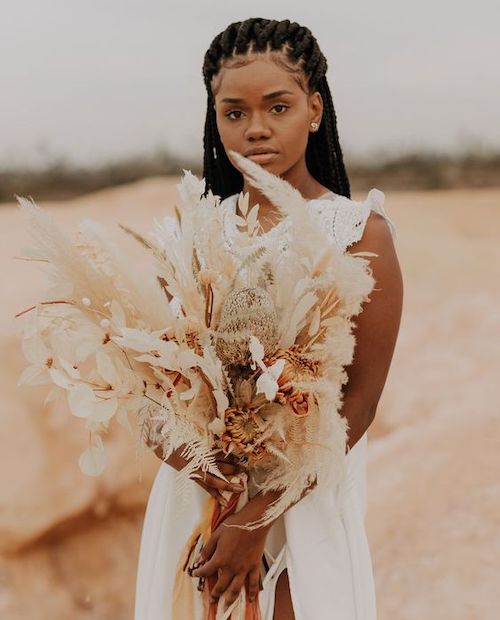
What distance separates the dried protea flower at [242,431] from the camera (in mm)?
1472

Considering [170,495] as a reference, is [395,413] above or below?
below

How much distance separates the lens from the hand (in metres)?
1.60

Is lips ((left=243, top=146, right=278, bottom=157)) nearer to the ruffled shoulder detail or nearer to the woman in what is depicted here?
the woman

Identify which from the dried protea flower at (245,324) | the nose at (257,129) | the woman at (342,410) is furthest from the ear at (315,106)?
the dried protea flower at (245,324)

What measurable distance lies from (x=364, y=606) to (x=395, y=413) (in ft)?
8.86

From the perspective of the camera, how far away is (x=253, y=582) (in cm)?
164

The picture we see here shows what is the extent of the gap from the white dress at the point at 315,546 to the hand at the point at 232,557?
0.29 ft

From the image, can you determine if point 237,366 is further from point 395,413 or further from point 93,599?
point 395,413

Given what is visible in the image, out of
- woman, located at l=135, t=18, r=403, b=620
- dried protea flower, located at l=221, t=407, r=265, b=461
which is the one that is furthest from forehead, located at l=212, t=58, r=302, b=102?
dried protea flower, located at l=221, t=407, r=265, b=461

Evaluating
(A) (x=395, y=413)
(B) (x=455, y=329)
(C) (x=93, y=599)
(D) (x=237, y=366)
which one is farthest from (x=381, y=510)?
(D) (x=237, y=366)

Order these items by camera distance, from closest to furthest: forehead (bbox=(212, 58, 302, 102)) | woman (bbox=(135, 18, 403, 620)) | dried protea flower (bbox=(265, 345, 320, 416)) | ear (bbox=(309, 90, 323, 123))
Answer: dried protea flower (bbox=(265, 345, 320, 416))
woman (bbox=(135, 18, 403, 620))
forehead (bbox=(212, 58, 302, 102))
ear (bbox=(309, 90, 323, 123))

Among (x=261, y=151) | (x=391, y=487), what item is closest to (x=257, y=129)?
(x=261, y=151)

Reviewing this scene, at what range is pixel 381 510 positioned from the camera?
3.52 metres

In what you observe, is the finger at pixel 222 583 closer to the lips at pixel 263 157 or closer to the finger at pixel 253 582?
the finger at pixel 253 582
